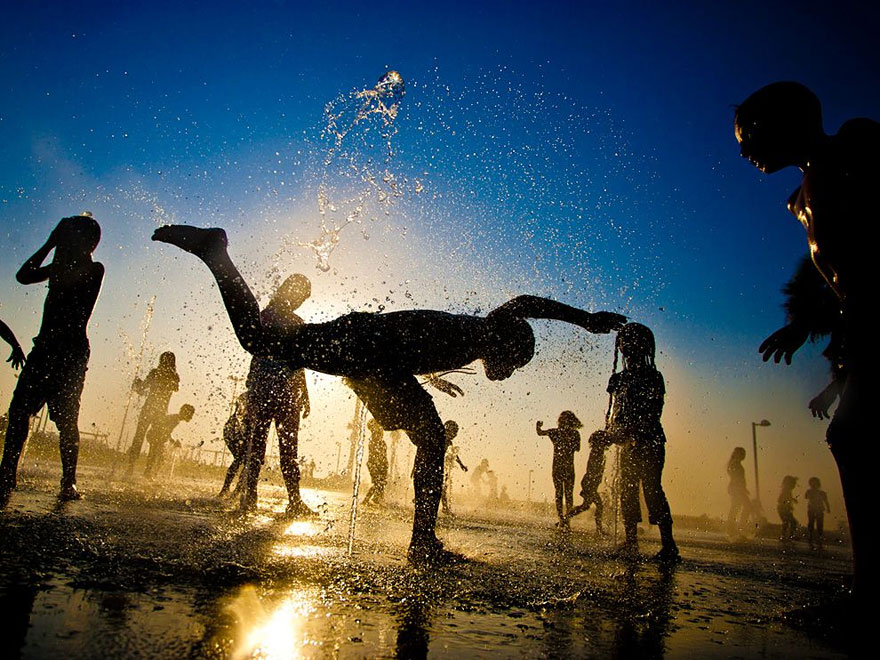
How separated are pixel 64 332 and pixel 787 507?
1885 centimetres

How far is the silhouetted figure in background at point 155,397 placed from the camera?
1027cm

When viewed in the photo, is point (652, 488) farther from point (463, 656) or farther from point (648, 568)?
point (463, 656)

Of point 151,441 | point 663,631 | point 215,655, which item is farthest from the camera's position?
point 151,441

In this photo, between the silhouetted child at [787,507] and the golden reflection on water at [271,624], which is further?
the silhouetted child at [787,507]

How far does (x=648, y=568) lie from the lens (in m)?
4.00

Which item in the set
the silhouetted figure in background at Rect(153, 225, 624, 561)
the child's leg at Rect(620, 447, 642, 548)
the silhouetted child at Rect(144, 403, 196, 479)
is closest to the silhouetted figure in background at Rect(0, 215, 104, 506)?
the silhouetted figure in background at Rect(153, 225, 624, 561)

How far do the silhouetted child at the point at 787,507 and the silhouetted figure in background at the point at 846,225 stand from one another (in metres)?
16.6

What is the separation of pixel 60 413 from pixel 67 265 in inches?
54.0

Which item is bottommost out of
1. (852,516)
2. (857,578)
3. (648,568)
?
(648,568)

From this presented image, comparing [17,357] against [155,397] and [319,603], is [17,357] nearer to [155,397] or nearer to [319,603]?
[319,603]

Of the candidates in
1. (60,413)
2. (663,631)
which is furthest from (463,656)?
(60,413)

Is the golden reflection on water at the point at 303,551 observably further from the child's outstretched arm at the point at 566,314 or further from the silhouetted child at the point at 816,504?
the silhouetted child at the point at 816,504

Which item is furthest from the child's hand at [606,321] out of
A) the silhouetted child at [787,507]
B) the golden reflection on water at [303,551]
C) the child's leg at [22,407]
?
the silhouetted child at [787,507]

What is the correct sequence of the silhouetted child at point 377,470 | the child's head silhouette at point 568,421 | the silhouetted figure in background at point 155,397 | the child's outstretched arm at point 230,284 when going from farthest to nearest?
the child's head silhouette at point 568,421 → the silhouetted figure in background at point 155,397 → the silhouetted child at point 377,470 → the child's outstretched arm at point 230,284
